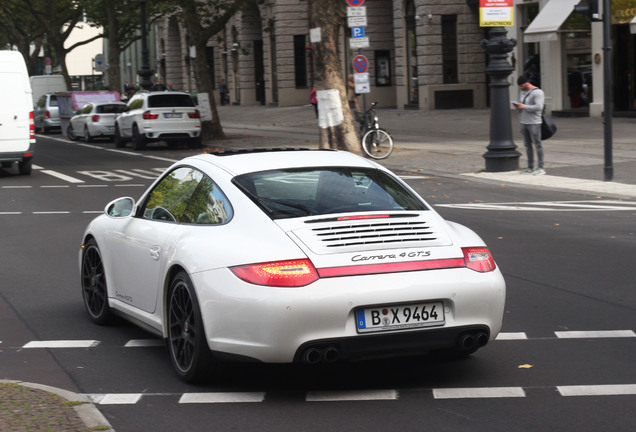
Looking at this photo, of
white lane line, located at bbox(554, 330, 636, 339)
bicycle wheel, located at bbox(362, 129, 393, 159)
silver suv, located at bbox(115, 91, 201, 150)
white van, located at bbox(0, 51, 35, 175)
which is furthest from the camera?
silver suv, located at bbox(115, 91, 201, 150)

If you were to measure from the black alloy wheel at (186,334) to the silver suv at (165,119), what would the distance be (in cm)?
2474

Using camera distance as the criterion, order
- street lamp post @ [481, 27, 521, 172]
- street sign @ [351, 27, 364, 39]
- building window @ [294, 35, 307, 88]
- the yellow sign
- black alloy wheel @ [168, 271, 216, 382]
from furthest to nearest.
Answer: building window @ [294, 35, 307, 88] < street sign @ [351, 27, 364, 39] < street lamp post @ [481, 27, 521, 172] < the yellow sign < black alloy wheel @ [168, 271, 216, 382]

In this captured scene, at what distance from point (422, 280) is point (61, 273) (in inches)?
225

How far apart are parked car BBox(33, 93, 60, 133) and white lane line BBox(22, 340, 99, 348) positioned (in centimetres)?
3857

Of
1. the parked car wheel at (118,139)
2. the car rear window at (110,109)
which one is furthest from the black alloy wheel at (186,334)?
the car rear window at (110,109)

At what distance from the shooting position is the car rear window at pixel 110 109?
36844mm

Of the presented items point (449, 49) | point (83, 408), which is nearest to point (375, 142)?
point (83, 408)

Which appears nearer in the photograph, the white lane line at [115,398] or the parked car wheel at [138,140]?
the white lane line at [115,398]

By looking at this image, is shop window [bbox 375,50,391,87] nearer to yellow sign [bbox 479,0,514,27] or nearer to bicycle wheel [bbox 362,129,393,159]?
Answer: bicycle wheel [bbox 362,129,393,159]

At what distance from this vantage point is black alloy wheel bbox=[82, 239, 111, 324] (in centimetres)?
796

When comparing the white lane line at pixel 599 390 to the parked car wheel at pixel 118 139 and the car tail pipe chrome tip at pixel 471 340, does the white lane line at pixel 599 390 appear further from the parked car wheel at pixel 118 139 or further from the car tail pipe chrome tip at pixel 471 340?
the parked car wheel at pixel 118 139

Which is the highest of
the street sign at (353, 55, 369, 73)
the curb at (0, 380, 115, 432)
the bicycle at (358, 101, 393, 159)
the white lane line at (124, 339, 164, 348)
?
the street sign at (353, 55, 369, 73)

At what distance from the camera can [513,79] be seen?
39062mm

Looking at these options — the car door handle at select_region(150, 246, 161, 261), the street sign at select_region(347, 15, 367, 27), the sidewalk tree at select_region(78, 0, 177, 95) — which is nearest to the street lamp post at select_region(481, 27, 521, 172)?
the street sign at select_region(347, 15, 367, 27)
